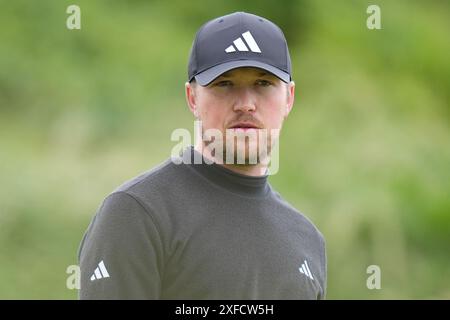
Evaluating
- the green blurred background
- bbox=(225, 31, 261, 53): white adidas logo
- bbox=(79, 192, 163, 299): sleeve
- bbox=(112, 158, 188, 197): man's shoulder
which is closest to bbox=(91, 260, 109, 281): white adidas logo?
bbox=(79, 192, 163, 299): sleeve

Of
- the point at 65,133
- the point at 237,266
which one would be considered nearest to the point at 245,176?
the point at 237,266

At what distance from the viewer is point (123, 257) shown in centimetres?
152

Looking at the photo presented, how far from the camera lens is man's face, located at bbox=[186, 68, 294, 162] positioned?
1.70 m

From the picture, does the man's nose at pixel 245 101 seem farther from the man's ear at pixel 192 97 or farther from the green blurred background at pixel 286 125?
the green blurred background at pixel 286 125

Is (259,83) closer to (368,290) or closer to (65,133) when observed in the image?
(368,290)

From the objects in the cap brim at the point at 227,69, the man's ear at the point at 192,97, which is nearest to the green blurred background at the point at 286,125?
the man's ear at the point at 192,97

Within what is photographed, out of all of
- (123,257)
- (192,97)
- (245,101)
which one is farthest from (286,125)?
(123,257)

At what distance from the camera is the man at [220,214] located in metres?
1.53

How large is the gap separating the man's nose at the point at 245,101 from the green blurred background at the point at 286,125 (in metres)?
3.05

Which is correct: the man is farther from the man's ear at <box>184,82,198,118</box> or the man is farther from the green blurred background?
the green blurred background

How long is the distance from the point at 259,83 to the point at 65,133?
391 cm

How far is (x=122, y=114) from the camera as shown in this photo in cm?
564

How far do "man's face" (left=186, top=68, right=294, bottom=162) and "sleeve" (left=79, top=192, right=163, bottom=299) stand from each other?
25 centimetres

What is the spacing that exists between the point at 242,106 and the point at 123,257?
1.19ft
